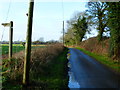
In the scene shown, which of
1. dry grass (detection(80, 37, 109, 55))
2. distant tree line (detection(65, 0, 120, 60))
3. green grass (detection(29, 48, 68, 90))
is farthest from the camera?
dry grass (detection(80, 37, 109, 55))

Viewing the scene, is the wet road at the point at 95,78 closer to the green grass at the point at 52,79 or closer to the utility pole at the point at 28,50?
the green grass at the point at 52,79

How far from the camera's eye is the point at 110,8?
13.7 m

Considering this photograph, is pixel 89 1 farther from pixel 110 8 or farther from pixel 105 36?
pixel 110 8

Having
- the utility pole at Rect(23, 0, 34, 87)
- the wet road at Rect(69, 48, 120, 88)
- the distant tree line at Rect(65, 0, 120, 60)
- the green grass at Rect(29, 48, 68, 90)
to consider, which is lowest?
the wet road at Rect(69, 48, 120, 88)

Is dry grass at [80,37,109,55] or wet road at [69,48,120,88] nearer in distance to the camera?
wet road at [69,48,120,88]

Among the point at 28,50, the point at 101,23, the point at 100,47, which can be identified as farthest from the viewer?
the point at 101,23

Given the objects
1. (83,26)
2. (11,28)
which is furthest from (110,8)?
(83,26)

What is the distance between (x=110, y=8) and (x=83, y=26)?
3445 centimetres

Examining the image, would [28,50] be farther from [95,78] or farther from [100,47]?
[100,47]

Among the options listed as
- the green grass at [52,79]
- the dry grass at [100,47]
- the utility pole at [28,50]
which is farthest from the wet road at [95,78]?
the dry grass at [100,47]

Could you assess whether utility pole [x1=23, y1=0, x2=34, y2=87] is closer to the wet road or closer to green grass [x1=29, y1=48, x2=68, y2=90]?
green grass [x1=29, y1=48, x2=68, y2=90]

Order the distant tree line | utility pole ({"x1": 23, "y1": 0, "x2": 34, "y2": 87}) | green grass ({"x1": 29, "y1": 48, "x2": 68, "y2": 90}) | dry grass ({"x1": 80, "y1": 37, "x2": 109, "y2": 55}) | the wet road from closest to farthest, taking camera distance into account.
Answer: utility pole ({"x1": 23, "y1": 0, "x2": 34, "y2": 87}) < green grass ({"x1": 29, "y1": 48, "x2": 68, "y2": 90}) < the wet road < the distant tree line < dry grass ({"x1": 80, "y1": 37, "x2": 109, "y2": 55})

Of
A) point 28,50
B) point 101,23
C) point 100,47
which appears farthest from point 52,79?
point 101,23

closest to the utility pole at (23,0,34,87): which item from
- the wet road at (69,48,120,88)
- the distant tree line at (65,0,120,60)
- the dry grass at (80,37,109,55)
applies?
the wet road at (69,48,120,88)
